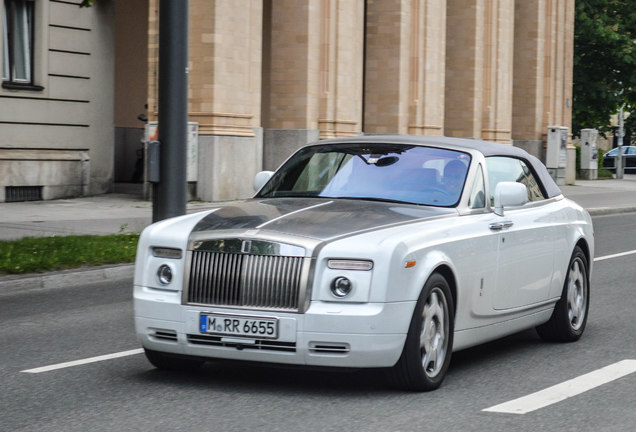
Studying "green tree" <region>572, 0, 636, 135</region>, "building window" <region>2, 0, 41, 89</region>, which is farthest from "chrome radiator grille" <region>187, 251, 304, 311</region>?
"green tree" <region>572, 0, 636, 135</region>

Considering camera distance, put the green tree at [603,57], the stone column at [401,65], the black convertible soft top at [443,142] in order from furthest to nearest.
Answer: the green tree at [603,57], the stone column at [401,65], the black convertible soft top at [443,142]

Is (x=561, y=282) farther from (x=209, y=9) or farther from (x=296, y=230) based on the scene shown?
(x=209, y=9)

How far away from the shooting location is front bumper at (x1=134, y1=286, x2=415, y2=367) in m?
6.56

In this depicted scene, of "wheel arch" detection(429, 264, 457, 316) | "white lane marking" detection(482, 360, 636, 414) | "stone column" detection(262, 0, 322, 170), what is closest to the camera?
"white lane marking" detection(482, 360, 636, 414)

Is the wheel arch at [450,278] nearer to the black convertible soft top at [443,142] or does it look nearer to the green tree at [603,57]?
the black convertible soft top at [443,142]

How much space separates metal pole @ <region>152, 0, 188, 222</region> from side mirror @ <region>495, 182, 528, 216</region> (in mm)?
6768

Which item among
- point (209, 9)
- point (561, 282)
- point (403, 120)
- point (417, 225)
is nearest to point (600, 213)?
point (403, 120)

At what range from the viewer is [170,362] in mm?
7359

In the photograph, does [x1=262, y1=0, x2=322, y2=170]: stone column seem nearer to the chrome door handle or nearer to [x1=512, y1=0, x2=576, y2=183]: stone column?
[x1=512, y1=0, x2=576, y2=183]: stone column

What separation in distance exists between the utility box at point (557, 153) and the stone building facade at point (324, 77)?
4.15 ft

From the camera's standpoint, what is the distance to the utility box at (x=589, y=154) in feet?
147

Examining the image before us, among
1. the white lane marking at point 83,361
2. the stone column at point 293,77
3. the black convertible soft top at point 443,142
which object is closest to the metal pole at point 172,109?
the black convertible soft top at point 443,142

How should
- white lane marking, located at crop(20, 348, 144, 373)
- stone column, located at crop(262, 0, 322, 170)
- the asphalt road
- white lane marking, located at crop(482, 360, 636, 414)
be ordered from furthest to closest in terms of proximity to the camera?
stone column, located at crop(262, 0, 322, 170) < white lane marking, located at crop(20, 348, 144, 373) < white lane marking, located at crop(482, 360, 636, 414) < the asphalt road

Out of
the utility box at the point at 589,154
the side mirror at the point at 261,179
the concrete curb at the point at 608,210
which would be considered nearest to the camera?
the side mirror at the point at 261,179
